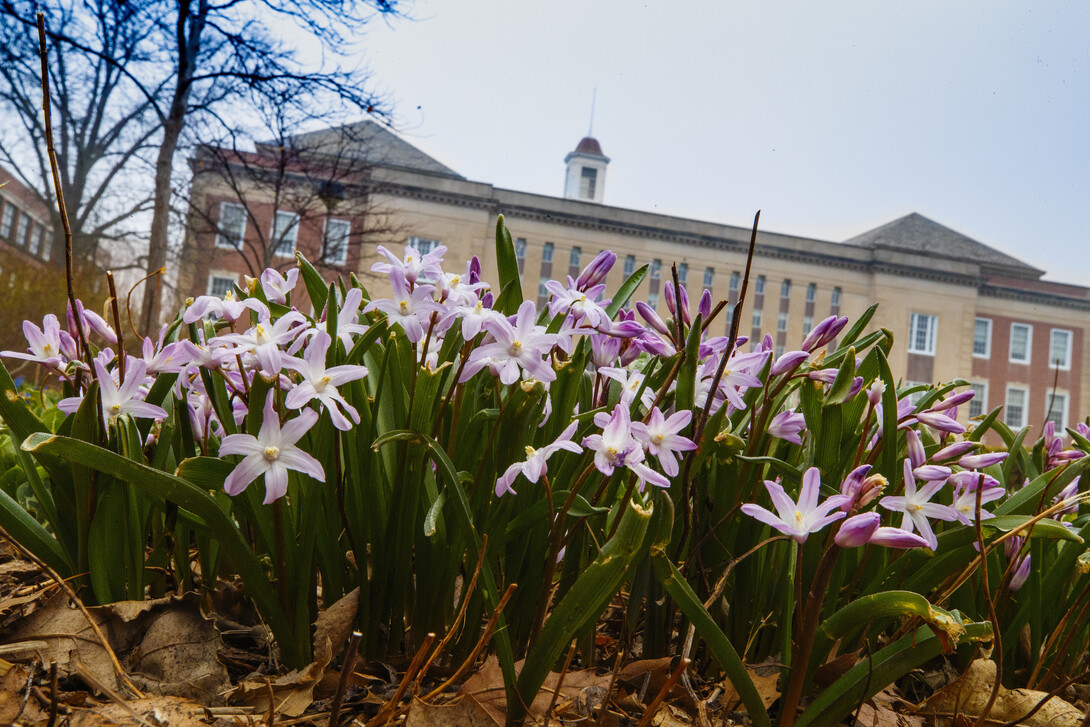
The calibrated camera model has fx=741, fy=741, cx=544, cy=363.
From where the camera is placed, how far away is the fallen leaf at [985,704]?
83 centimetres

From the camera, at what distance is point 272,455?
0.62 meters

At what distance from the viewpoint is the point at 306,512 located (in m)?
0.74

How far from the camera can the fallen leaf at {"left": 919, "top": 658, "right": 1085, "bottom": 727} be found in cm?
83

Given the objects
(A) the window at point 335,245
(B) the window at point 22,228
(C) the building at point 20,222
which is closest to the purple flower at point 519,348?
(A) the window at point 335,245

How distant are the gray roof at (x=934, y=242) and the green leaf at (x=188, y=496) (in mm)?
32563

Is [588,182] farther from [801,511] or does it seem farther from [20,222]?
[801,511]

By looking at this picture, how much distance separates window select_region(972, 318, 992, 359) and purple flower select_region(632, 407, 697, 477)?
32481mm

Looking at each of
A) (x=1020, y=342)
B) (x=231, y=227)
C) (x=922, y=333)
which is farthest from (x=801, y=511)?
(x=1020, y=342)

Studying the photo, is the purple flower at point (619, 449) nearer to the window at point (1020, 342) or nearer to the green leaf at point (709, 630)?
the green leaf at point (709, 630)

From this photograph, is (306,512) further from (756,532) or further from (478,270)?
(756,532)

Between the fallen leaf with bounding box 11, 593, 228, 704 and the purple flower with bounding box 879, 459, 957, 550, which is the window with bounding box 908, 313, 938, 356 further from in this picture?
the fallen leaf with bounding box 11, 593, 228, 704

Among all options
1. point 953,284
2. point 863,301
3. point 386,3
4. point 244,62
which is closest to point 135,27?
point 244,62

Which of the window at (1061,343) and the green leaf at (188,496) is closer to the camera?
the green leaf at (188,496)

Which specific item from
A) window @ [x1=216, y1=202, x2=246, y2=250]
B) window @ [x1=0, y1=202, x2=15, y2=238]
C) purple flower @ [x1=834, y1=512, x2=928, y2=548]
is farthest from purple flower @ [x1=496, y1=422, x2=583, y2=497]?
window @ [x1=0, y1=202, x2=15, y2=238]
